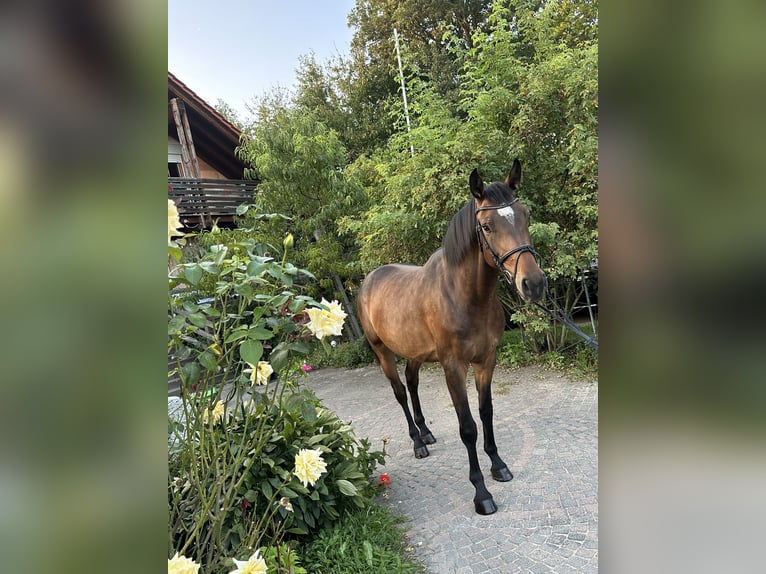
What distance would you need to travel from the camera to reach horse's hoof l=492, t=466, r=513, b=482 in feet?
9.68

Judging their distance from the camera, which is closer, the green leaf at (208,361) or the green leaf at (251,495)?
the green leaf at (208,361)

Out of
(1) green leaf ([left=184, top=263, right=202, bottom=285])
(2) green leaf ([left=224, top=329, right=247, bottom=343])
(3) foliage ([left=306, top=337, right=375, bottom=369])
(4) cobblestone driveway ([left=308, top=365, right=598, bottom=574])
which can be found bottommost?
(4) cobblestone driveway ([left=308, top=365, right=598, bottom=574])

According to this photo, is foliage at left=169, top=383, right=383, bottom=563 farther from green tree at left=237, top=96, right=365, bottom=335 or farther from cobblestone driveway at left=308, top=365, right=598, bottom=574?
green tree at left=237, top=96, right=365, bottom=335

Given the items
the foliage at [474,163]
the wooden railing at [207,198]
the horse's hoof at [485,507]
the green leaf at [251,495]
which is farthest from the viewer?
the wooden railing at [207,198]

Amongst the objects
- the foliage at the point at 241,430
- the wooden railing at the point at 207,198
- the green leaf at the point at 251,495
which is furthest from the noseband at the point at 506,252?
the wooden railing at the point at 207,198

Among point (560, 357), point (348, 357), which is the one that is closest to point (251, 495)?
point (560, 357)

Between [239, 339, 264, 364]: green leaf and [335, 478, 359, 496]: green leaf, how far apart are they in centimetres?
133

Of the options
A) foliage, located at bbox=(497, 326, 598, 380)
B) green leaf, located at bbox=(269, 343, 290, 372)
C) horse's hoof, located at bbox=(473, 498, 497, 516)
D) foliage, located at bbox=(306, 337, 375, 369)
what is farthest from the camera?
foliage, located at bbox=(306, 337, 375, 369)

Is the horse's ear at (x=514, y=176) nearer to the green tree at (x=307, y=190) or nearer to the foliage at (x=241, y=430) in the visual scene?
the foliage at (x=241, y=430)

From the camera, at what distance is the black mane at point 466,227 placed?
91.3 inches

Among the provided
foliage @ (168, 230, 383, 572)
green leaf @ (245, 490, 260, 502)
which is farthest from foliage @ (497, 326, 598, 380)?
green leaf @ (245, 490, 260, 502)

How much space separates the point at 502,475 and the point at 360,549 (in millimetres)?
1264

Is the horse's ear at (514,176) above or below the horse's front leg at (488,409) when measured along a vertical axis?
above

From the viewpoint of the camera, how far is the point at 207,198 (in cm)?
845
